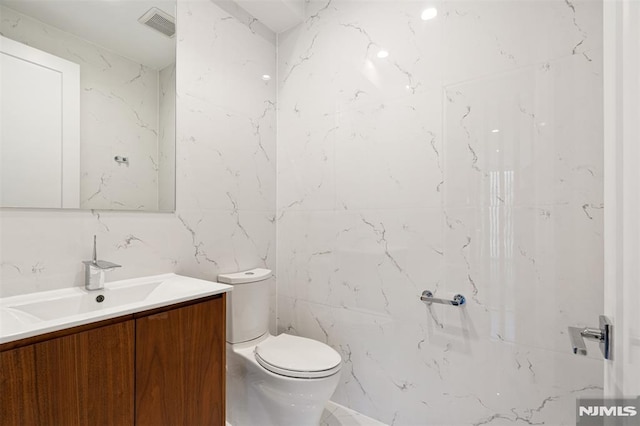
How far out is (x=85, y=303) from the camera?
1.09 metres

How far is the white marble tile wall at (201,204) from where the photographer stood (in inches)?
43.2

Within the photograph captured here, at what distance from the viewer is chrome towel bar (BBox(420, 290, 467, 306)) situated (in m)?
1.36

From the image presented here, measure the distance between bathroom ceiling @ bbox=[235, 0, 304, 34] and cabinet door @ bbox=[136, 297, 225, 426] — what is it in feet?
5.62

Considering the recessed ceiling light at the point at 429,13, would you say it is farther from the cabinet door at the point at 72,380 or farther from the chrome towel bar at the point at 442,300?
the cabinet door at the point at 72,380

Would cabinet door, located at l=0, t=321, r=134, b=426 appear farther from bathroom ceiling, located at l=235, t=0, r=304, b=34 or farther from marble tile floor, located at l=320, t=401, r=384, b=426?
bathroom ceiling, located at l=235, t=0, r=304, b=34

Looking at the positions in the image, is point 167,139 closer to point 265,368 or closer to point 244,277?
point 244,277

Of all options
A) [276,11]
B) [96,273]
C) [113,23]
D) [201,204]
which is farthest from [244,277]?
[276,11]

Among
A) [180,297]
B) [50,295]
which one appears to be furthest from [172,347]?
[50,295]

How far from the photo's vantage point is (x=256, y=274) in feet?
5.61

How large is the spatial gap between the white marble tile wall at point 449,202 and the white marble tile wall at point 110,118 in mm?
847

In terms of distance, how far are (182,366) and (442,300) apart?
111 centimetres

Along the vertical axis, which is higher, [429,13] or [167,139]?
[429,13]

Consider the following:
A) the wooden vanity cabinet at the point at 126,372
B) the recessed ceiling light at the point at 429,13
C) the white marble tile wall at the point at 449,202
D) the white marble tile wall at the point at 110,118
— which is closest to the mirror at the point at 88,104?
the white marble tile wall at the point at 110,118

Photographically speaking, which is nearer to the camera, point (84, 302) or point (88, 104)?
point (84, 302)
